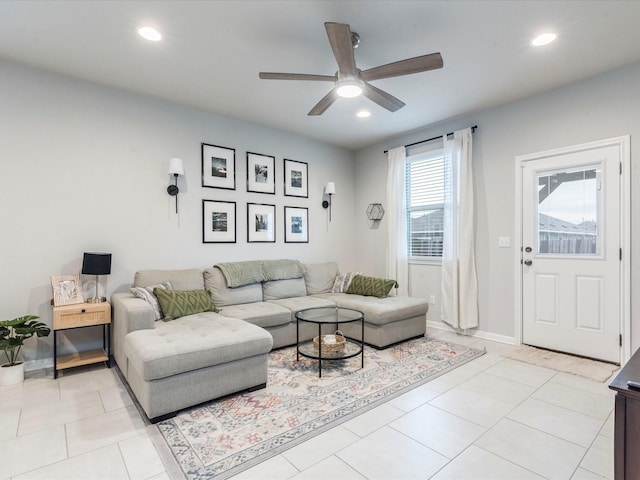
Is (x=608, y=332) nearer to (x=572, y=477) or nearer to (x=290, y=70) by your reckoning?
(x=572, y=477)

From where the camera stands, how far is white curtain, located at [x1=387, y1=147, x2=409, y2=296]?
4.83 metres

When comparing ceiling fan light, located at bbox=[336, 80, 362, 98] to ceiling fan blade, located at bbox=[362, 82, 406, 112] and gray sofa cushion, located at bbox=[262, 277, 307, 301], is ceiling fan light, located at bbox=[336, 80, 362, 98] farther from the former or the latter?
gray sofa cushion, located at bbox=[262, 277, 307, 301]

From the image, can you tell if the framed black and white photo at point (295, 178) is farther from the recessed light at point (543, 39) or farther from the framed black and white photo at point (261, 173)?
the recessed light at point (543, 39)

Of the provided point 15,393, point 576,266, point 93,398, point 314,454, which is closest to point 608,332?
point 576,266

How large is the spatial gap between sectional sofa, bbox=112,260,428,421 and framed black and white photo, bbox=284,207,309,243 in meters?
0.46

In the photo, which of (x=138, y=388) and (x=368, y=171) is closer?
(x=138, y=388)

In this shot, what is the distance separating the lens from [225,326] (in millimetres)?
2758

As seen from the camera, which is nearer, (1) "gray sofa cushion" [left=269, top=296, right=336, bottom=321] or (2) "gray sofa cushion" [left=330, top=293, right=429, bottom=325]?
(2) "gray sofa cushion" [left=330, top=293, right=429, bottom=325]

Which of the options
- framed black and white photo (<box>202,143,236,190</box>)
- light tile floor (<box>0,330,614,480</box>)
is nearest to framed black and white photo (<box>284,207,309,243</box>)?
framed black and white photo (<box>202,143,236,190</box>)

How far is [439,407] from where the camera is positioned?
2.35 m

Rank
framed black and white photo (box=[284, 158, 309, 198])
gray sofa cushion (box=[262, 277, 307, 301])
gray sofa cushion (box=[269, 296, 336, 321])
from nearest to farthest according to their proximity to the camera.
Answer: gray sofa cushion (box=[269, 296, 336, 321])
gray sofa cushion (box=[262, 277, 307, 301])
framed black and white photo (box=[284, 158, 309, 198])

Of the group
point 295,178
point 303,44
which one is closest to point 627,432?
point 303,44

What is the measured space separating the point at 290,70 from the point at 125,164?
6.43 feet

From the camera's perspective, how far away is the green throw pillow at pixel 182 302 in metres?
3.08
